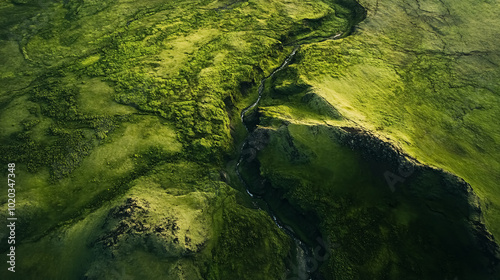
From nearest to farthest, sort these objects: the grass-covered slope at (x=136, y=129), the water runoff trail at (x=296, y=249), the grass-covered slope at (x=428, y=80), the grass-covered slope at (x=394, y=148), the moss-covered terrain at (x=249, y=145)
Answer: the grass-covered slope at (x=136, y=129) < the moss-covered terrain at (x=249, y=145) < the grass-covered slope at (x=394, y=148) < the water runoff trail at (x=296, y=249) < the grass-covered slope at (x=428, y=80)

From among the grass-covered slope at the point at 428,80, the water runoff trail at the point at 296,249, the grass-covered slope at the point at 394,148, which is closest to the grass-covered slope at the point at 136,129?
the water runoff trail at the point at 296,249

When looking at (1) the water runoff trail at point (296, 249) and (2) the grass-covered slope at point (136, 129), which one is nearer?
(2) the grass-covered slope at point (136, 129)

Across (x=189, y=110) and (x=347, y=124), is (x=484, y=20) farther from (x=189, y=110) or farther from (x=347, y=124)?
(x=189, y=110)

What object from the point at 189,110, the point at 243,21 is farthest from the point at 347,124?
the point at 243,21

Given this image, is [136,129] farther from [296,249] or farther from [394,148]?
[394,148]

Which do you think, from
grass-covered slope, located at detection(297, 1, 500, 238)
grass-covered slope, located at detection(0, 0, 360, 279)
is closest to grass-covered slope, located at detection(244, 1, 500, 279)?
grass-covered slope, located at detection(297, 1, 500, 238)

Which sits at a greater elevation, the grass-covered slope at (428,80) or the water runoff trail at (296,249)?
the grass-covered slope at (428,80)

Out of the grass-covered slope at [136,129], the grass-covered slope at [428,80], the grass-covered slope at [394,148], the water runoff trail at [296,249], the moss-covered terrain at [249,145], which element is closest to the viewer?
the grass-covered slope at [136,129]

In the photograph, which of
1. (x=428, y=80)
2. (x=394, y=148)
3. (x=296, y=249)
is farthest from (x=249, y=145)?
Result: (x=428, y=80)

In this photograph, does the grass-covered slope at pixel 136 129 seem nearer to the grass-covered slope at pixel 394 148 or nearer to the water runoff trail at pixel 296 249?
the water runoff trail at pixel 296 249
